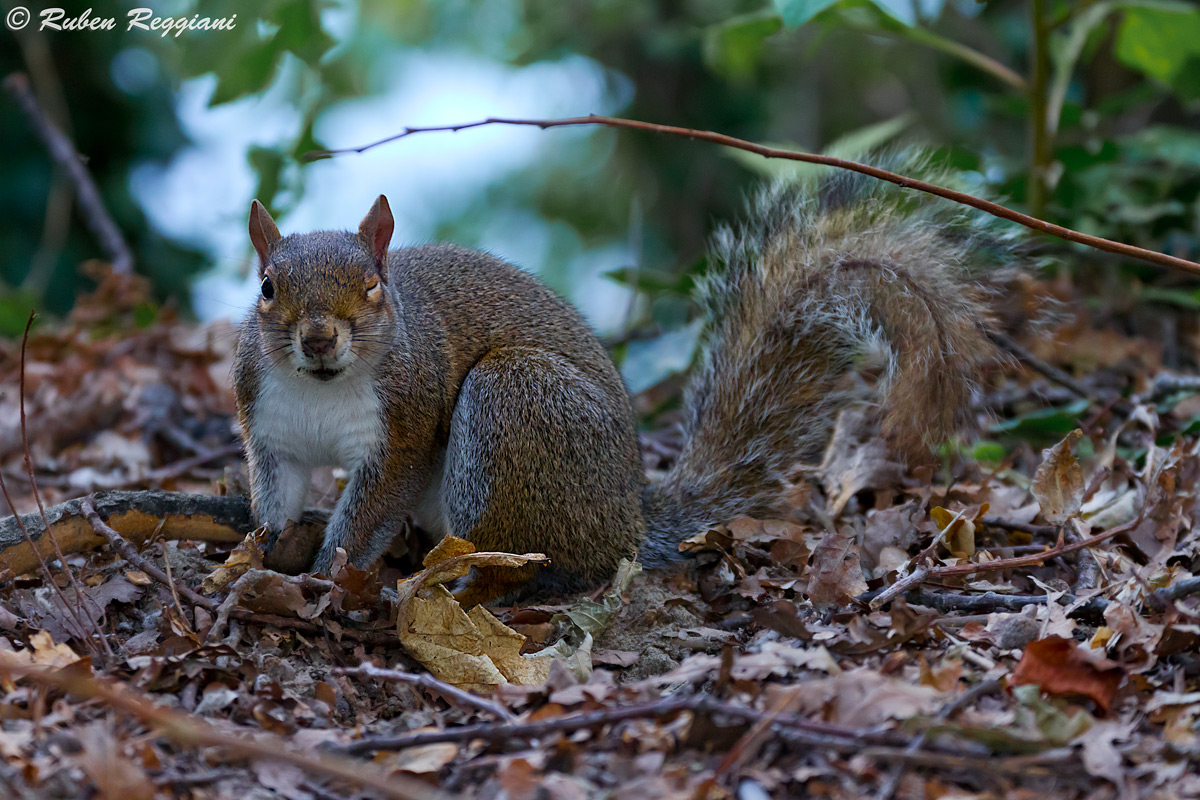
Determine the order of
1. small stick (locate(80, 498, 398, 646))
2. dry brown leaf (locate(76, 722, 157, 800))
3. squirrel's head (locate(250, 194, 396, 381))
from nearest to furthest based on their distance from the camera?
dry brown leaf (locate(76, 722, 157, 800)) → small stick (locate(80, 498, 398, 646)) → squirrel's head (locate(250, 194, 396, 381))

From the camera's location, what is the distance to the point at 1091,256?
15.8 ft

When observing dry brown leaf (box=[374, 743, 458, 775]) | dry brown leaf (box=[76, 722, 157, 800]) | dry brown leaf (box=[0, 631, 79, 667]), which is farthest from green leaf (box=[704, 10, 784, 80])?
dry brown leaf (box=[76, 722, 157, 800])

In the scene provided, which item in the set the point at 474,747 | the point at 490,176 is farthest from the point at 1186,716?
the point at 490,176

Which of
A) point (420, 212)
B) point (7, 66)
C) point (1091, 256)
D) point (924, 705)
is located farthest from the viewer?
point (420, 212)

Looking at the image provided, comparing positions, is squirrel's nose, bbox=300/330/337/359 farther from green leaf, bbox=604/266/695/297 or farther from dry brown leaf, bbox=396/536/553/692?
green leaf, bbox=604/266/695/297

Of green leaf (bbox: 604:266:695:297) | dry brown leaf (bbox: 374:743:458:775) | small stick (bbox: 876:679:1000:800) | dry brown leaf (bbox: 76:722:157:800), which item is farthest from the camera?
green leaf (bbox: 604:266:695:297)

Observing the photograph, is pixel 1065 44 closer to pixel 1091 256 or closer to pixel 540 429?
pixel 1091 256

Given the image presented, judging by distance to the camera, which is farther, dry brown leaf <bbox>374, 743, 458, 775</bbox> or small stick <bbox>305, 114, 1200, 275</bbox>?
small stick <bbox>305, 114, 1200, 275</bbox>

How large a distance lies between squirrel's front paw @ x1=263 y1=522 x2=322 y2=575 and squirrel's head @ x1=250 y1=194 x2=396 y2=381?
1.68 feet

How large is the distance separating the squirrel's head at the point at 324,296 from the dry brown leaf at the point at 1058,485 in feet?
6.19

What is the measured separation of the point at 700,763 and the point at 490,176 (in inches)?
398

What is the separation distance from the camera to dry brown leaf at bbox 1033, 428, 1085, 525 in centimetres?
295

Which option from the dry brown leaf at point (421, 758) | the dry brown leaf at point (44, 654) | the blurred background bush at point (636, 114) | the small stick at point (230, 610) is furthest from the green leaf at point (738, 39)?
the dry brown leaf at point (44, 654)

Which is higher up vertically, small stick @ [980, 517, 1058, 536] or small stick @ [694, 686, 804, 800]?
small stick @ [694, 686, 804, 800]
